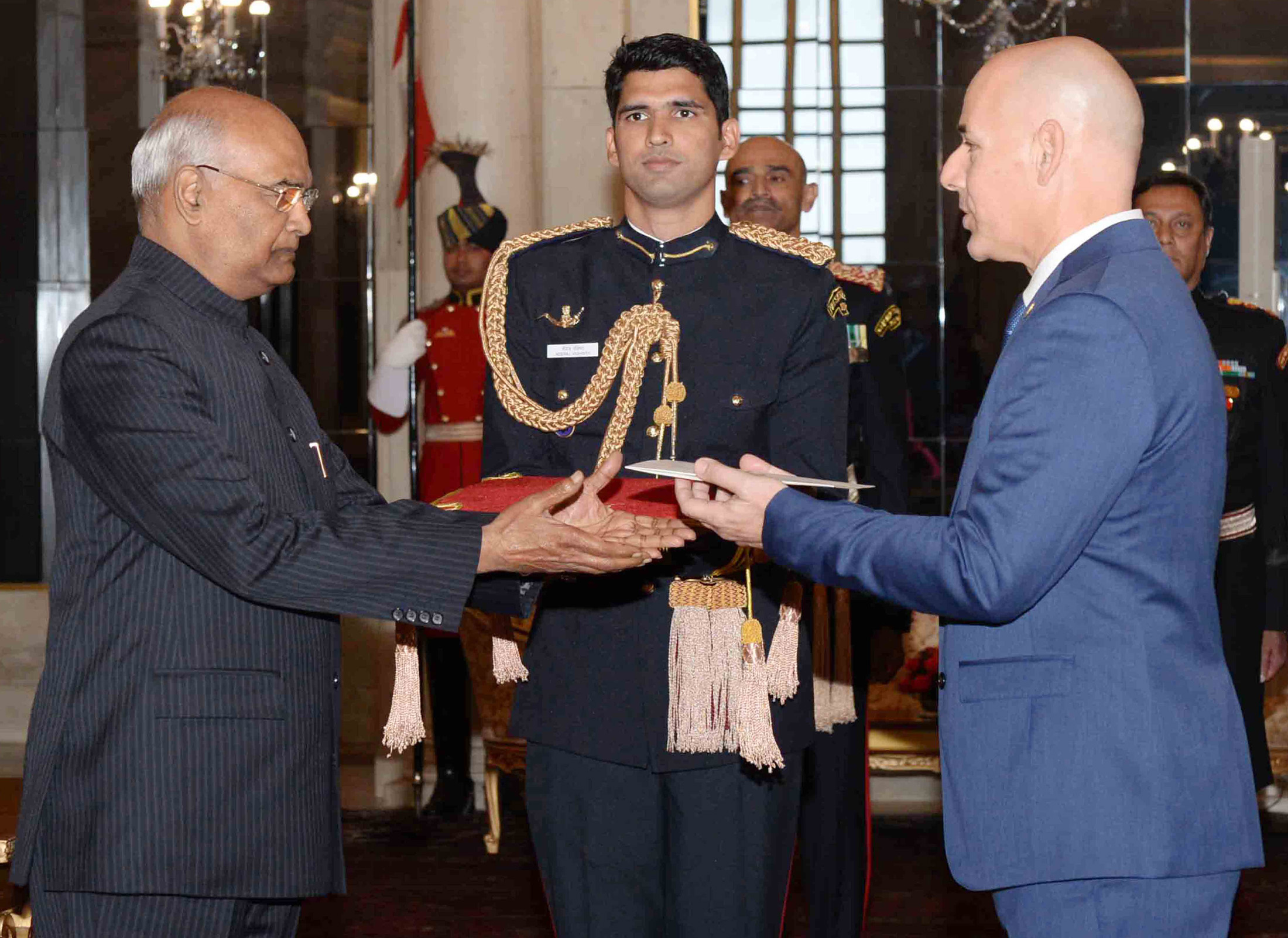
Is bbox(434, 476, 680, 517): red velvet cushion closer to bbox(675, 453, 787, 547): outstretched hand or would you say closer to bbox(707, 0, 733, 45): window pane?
bbox(675, 453, 787, 547): outstretched hand

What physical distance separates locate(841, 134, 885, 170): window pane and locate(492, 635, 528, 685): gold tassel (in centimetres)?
524

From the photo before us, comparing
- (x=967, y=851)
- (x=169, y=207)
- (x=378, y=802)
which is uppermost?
(x=169, y=207)

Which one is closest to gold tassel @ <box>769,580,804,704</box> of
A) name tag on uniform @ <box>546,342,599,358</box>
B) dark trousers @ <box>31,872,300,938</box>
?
name tag on uniform @ <box>546,342,599,358</box>

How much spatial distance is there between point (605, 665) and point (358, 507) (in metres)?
0.47

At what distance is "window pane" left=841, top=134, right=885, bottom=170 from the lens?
7.30 meters

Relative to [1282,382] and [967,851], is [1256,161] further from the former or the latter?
[967,851]

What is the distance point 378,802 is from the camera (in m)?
5.73

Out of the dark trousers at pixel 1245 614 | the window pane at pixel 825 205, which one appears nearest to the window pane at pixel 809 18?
the window pane at pixel 825 205

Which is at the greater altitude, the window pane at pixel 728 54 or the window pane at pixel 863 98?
the window pane at pixel 728 54

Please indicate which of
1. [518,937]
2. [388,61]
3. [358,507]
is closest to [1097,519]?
[358,507]

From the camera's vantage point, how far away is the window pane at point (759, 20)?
7.02 m

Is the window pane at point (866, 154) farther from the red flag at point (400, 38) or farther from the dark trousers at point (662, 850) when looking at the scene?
the dark trousers at point (662, 850)

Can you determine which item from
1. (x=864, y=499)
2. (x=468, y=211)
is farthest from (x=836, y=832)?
(x=468, y=211)

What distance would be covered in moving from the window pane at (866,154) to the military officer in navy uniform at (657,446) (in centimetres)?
476
